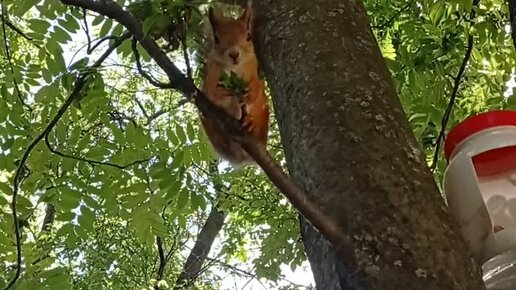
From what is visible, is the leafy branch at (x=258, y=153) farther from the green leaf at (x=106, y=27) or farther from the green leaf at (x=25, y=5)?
the green leaf at (x=106, y=27)

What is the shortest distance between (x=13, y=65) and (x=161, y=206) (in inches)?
29.6

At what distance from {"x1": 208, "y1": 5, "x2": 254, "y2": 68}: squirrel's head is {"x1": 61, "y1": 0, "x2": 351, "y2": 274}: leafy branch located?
582 millimetres

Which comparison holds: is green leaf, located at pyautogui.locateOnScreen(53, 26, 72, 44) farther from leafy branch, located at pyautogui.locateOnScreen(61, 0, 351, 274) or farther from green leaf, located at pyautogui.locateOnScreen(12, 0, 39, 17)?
leafy branch, located at pyautogui.locateOnScreen(61, 0, 351, 274)

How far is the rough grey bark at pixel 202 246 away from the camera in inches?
265

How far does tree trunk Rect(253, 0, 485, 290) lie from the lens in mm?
720

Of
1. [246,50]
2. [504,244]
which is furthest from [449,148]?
[246,50]

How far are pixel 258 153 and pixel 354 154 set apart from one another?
192 millimetres

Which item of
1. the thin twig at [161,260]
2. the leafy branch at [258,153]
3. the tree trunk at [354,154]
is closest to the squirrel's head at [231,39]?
the tree trunk at [354,154]

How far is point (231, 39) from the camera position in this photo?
1396 millimetres

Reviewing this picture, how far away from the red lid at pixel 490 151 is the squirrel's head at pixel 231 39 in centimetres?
45

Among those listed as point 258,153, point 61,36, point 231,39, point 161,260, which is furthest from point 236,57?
point 161,260

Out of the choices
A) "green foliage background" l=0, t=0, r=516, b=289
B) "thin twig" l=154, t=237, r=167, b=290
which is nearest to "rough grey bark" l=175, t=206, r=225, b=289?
"thin twig" l=154, t=237, r=167, b=290

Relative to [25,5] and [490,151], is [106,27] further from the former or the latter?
[490,151]

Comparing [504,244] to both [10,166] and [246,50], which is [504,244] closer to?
[246,50]
